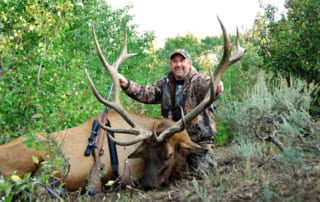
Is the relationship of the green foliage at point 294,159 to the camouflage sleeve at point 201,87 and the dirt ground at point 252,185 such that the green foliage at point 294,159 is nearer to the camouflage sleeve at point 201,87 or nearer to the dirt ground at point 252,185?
the dirt ground at point 252,185

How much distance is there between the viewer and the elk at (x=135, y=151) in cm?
521

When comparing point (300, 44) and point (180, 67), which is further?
point (300, 44)

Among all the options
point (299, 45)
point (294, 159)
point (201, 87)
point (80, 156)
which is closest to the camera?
point (294, 159)

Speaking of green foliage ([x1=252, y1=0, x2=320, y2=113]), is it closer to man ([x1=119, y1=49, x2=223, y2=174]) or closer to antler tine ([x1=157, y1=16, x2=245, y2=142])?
man ([x1=119, y1=49, x2=223, y2=174])

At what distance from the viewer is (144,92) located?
6422 millimetres

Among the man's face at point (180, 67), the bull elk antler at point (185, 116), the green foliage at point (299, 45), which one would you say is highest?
the green foliage at point (299, 45)

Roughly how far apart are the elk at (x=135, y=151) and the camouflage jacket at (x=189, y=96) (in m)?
0.47

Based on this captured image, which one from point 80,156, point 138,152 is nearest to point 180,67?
point 138,152

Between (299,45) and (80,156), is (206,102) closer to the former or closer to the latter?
(80,156)

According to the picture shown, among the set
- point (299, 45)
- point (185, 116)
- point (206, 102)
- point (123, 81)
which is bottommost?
point (185, 116)

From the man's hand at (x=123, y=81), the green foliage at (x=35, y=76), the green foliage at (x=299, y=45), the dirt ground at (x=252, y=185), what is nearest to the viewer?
the dirt ground at (x=252, y=185)

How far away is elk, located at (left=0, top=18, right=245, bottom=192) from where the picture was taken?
5207 mm

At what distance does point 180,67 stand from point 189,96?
47cm

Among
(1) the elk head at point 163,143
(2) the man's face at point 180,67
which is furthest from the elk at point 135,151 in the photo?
(2) the man's face at point 180,67
